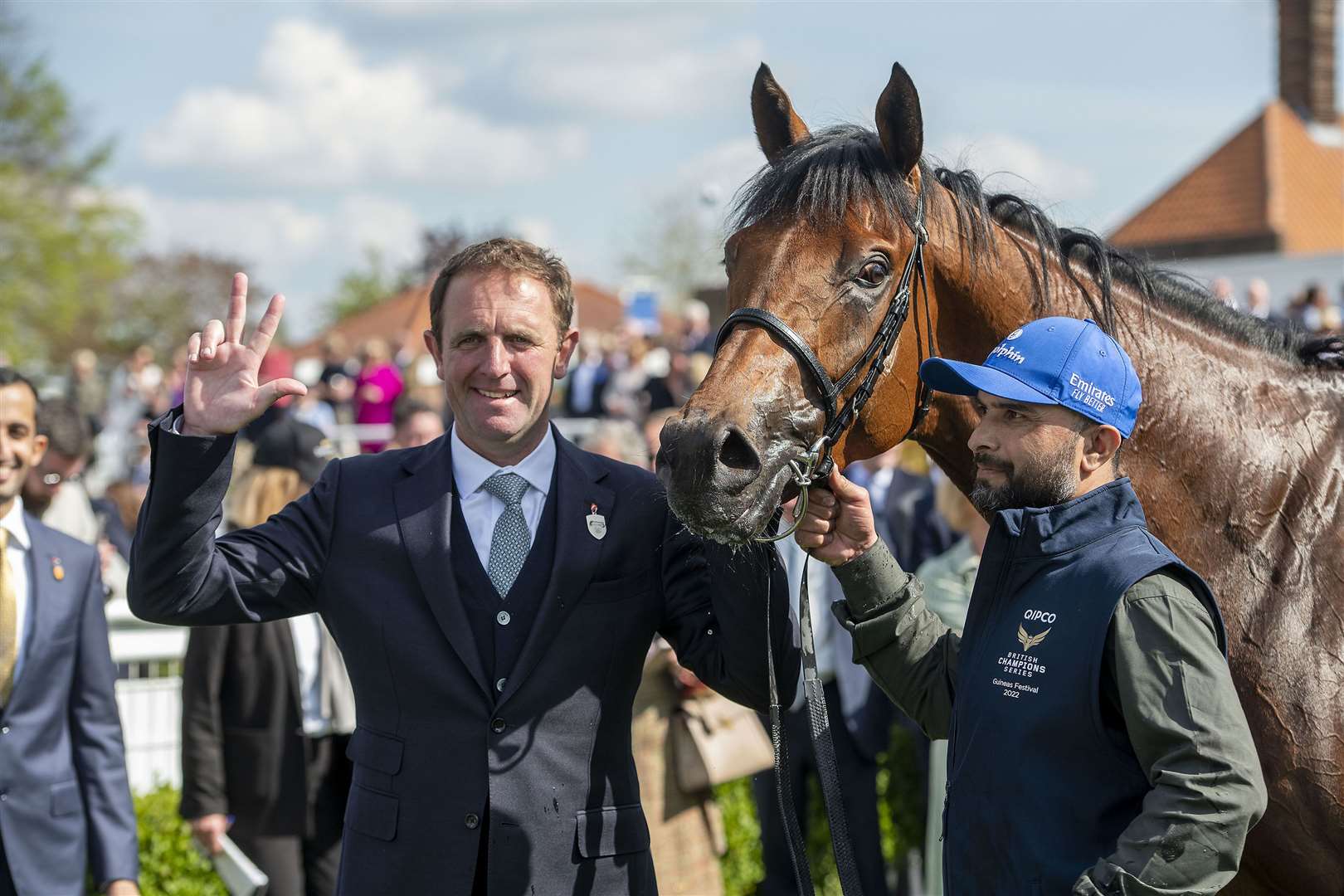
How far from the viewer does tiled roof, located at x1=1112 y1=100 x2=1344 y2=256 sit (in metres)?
32.4

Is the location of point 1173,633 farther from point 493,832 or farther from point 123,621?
point 123,621

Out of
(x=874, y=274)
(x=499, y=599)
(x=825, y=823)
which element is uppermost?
(x=874, y=274)

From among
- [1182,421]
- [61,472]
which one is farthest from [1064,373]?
[61,472]

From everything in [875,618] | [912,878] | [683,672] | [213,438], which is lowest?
[912,878]

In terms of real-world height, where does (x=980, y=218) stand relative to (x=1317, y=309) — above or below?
below

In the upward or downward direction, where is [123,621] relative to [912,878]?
upward

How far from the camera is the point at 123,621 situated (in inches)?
245

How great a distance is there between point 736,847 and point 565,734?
12.8 ft

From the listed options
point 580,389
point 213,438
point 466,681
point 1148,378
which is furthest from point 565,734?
point 580,389

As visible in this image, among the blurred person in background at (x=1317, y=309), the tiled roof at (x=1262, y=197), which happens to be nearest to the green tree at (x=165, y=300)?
the tiled roof at (x=1262, y=197)

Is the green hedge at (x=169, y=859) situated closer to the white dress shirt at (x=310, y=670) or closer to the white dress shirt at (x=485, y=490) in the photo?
the white dress shirt at (x=310, y=670)

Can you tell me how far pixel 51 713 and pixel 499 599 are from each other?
184cm

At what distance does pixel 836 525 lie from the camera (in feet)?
8.99

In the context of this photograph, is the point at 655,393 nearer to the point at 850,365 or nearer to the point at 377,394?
the point at 377,394
